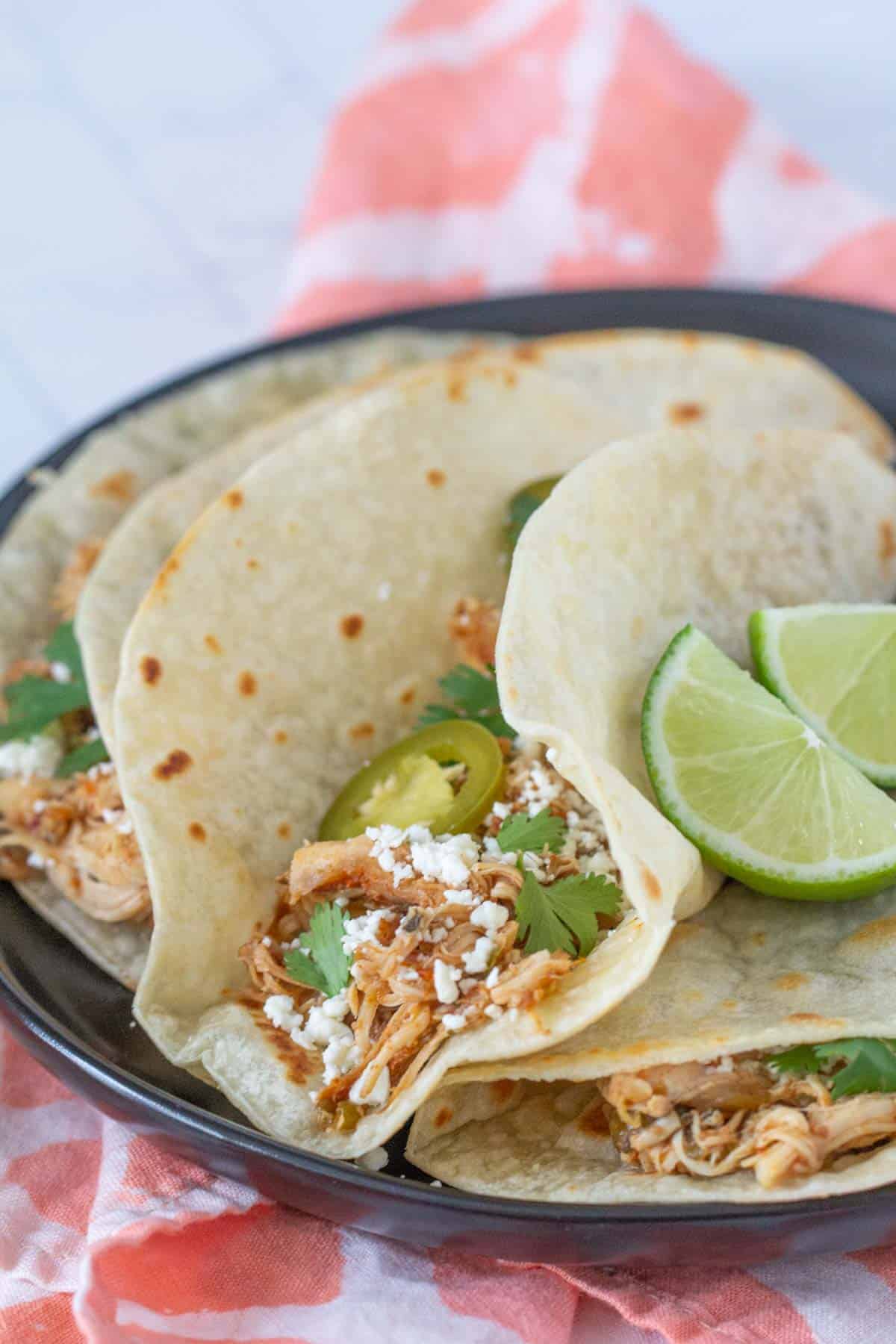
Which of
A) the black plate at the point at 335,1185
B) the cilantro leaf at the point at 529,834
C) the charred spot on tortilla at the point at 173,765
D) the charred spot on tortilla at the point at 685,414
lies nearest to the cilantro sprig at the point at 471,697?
the cilantro leaf at the point at 529,834

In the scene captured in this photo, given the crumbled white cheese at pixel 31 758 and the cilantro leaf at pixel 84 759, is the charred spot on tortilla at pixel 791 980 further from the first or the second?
the crumbled white cheese at pixel 31 758

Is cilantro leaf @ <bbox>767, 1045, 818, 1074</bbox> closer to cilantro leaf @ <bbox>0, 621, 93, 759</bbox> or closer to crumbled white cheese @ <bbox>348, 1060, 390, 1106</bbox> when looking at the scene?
crumbled white cheese @ <bbox>348, 1060, 390, 1106</bbox>

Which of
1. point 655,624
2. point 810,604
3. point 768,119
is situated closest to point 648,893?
point 655,624

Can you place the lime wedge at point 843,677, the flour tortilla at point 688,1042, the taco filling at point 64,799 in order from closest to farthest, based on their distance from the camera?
the flour tortilla at point 688,1042
the lime wedge at point 843,677
the taco filling at point 64,799

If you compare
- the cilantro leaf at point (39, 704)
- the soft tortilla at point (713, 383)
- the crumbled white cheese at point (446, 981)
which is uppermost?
the cilantro leaf at point (39, 704)

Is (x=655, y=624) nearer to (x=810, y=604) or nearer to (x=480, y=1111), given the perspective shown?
(x=810, y=604)

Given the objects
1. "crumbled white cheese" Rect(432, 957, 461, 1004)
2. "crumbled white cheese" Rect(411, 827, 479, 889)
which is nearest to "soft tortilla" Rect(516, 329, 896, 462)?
"crumbled white cheese" Rect(411, 827, 479, 889)

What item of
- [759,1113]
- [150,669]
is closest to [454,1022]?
[759,1113]
